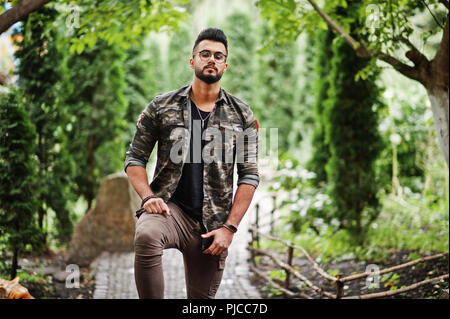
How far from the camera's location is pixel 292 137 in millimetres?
16141

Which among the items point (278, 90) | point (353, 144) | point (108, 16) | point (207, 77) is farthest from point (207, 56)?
point (278, 90)

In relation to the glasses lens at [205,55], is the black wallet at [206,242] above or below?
below

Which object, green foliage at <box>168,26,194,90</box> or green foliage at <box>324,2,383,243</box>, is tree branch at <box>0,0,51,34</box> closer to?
green foliage at <box>324,2,383,243</box>

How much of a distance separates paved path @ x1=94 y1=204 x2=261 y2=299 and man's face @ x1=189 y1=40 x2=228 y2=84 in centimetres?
334

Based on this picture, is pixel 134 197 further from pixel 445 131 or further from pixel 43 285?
pixel 445 131

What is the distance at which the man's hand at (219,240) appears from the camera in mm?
2855

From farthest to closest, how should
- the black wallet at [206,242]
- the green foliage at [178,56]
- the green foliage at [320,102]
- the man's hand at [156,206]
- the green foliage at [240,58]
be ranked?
1. the green foliage at [178,56]
2. the green foliage at [240,58]
3. the green foliage at [320,102]
4. the black wallet at [206,242]
5. the man's hand at [156,206]

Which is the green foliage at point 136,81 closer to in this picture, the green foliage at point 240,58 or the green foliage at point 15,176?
the green foliage at point 240,58

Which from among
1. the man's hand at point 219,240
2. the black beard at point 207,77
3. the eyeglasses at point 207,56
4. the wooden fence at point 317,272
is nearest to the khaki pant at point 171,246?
the man's hand at point 219,240

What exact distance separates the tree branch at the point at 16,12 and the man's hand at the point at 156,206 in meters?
1.70

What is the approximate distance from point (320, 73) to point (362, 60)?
2.18 meters

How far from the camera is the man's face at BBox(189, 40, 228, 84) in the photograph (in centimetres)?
300
